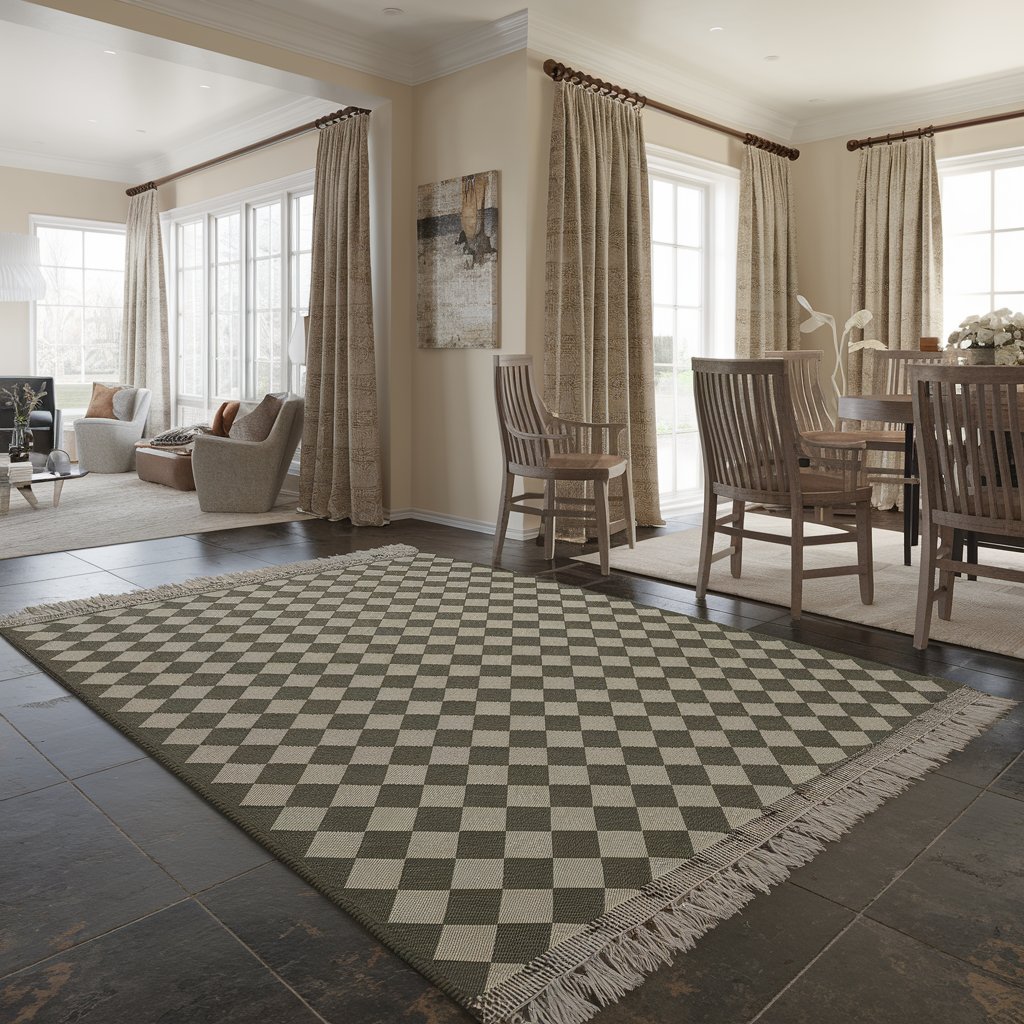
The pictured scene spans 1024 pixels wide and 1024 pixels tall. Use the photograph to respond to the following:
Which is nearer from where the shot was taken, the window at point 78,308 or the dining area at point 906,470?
the dining area at point 906,470

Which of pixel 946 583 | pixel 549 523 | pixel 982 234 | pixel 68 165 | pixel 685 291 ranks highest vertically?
pixel 68 165

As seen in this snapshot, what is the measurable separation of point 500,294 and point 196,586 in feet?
7.65

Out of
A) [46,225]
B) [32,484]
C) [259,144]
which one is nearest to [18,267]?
[46,225]

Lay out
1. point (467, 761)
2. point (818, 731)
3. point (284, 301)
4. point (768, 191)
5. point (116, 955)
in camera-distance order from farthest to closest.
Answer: point (284, 301) < point (768, 191) < point (818, 731) < point (467, 761) < point (116, 955)

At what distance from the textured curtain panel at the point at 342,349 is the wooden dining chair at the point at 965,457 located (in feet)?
10.9

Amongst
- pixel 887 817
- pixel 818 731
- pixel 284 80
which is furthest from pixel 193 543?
pixel 887 817

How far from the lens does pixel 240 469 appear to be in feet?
19.6

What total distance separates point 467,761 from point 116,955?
0.92 metres

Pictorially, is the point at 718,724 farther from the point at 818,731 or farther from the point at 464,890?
the point at 464,890

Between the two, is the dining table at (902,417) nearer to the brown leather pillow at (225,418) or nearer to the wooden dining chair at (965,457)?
the wooden dining chair at (965,457)

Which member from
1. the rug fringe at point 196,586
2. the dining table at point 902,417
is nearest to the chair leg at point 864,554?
the dining table at point 902,417

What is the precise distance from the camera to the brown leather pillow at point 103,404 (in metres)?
8.21

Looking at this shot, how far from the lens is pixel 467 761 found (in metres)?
2.27

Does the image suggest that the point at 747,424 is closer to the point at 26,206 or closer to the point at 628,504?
the point at 628,504
